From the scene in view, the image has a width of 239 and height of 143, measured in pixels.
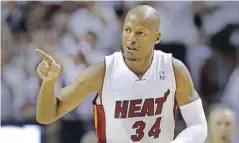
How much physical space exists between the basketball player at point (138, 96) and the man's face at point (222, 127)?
0.97 meters

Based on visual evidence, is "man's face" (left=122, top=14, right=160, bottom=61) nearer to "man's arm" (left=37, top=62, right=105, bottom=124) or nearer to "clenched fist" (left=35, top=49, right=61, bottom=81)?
"man's arm" (left=37, top=62, right=105, bottom=124)

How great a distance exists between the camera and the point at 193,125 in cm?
235

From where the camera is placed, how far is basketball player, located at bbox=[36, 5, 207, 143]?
7.54 ft

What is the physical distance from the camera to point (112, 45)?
14.2 ft

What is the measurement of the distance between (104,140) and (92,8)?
7.17ft

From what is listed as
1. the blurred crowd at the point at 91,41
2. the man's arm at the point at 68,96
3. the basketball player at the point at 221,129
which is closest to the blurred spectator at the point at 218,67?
the blurred crowd at the point at 91,41

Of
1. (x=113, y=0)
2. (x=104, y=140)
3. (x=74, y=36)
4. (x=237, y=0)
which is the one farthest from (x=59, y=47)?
(x=104, y=140)

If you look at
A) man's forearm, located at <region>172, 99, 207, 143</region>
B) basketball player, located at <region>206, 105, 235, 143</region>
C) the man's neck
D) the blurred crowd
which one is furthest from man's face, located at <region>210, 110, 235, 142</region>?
the man's neck

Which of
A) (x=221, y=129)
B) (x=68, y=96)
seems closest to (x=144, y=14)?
(x=68, y=96)

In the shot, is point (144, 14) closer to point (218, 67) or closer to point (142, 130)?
point (142, 130)

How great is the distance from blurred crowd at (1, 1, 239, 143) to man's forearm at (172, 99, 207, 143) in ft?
5.86

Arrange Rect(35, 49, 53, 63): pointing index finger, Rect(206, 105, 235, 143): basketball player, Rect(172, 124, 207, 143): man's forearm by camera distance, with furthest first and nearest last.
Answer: Rect(206, 105, 235, 143): basketball player, Rect(172, 124, 207, 143): man's forearm, Rect(35, 49, 53, 63): pointing index finger

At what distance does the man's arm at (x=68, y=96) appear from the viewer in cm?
224

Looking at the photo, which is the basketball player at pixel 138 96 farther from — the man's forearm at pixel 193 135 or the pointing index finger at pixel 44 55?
the pointing index finger at pixel 44 55
